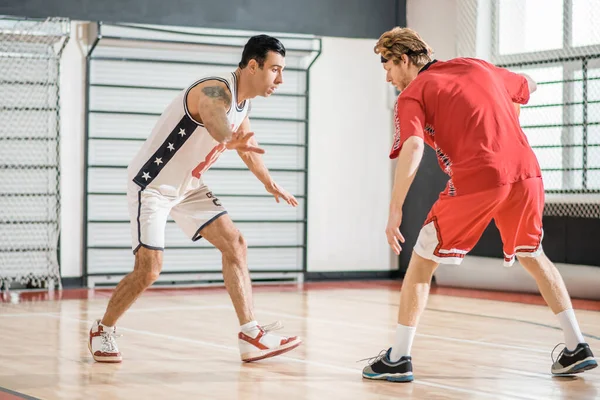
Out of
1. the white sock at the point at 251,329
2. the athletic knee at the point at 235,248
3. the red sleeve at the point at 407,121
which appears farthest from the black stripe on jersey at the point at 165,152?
the red sleeve at the point at 407,121

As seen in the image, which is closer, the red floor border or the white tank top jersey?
the white tank top jersey

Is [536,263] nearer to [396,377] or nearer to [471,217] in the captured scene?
[471,217]

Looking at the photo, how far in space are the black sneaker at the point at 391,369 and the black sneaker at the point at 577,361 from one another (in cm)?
69

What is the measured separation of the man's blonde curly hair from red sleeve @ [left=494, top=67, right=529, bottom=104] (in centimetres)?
34

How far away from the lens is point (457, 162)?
4180mm

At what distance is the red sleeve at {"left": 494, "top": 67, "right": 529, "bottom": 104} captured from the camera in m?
4.33

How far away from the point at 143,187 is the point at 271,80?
0.79 meters

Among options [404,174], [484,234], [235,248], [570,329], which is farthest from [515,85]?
[484,234]

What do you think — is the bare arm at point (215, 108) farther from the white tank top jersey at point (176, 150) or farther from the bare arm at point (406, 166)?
the bare arm at point (406, 166)

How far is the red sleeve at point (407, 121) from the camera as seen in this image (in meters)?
4.03

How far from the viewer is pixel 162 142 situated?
15.6ft

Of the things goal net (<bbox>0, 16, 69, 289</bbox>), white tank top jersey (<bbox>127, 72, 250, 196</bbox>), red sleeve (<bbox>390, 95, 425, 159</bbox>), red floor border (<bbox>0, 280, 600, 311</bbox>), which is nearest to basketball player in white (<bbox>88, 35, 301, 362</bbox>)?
white tank top jersey (<bbox>127, 72, 250, 196</bbox>)

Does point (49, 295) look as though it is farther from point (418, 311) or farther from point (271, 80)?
point (418, 311)

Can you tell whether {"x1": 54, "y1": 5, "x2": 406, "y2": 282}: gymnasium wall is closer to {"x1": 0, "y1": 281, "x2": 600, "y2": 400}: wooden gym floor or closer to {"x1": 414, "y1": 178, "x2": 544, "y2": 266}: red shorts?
{"x1": 0, "y1": 281, "x2": 600, "y2": 400}: wooden gym floor
